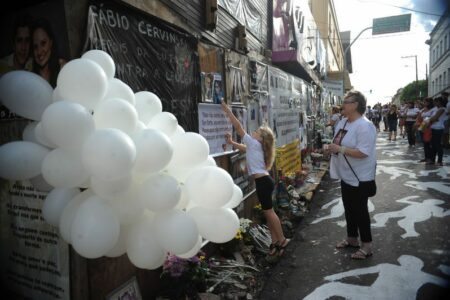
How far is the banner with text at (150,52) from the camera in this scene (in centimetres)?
270

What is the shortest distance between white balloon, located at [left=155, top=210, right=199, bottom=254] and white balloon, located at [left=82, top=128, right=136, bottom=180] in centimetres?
37

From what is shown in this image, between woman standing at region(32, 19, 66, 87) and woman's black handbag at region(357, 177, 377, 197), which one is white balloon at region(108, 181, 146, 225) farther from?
woman's black handbag at region(357, 177, 377, 197)

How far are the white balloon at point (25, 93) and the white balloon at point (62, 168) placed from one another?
0.84 ft

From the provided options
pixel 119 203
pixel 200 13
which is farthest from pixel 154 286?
pixel 200 13

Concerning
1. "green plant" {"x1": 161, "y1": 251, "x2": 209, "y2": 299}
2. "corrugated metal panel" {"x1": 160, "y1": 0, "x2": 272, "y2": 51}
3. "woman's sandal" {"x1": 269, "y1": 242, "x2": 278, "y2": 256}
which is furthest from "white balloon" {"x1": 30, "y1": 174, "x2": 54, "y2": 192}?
"woman's sandal" {"x1": 269, "y1": 242, "x2": 278, "y2": 256}

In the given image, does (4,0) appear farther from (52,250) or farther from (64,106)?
(52,250)

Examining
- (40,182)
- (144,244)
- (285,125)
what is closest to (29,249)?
(40,182)

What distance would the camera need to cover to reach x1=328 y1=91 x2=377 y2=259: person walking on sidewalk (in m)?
4.06

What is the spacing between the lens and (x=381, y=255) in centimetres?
436

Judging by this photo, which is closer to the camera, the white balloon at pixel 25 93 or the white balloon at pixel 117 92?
the white balloon at pixel 25 93

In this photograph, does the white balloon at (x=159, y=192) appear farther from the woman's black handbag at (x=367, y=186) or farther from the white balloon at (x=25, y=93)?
the woman's black handbag at (x=367, y=186)

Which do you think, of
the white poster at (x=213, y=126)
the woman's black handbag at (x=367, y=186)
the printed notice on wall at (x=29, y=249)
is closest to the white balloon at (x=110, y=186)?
the printed notice on wall at (x=29, y=249)

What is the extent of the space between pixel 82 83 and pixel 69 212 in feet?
2.11

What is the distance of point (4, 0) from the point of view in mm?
2535
